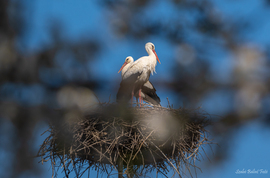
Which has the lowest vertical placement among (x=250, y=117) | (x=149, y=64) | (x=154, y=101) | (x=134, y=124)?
(x=250, y=117)

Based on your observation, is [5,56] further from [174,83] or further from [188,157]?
[188,157]

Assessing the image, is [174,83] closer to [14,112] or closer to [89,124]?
[14,112]

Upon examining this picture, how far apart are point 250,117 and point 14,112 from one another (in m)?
0.65

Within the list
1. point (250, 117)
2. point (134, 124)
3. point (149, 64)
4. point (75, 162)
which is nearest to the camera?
point (250, 117)

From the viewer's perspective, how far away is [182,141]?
9.16 feet

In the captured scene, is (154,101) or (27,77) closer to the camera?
(27,77)

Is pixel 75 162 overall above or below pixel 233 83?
above

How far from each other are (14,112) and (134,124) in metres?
1.70

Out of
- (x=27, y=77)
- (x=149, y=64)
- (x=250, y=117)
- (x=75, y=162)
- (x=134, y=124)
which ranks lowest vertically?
(x=250, y=117)

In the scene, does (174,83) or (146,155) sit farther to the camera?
(146,155)

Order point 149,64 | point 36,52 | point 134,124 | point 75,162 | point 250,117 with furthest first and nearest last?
point 149,64 → point 75,162 → point 134,124 → point 36,52 → point 250,117

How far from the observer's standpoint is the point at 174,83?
0.93 meters

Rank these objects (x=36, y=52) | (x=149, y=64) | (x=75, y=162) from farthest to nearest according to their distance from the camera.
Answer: (x=149, y=64) → (x=75, y=162) → (x=36, y=52)

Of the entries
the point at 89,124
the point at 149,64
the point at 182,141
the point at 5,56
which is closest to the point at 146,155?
the point at 182,141
